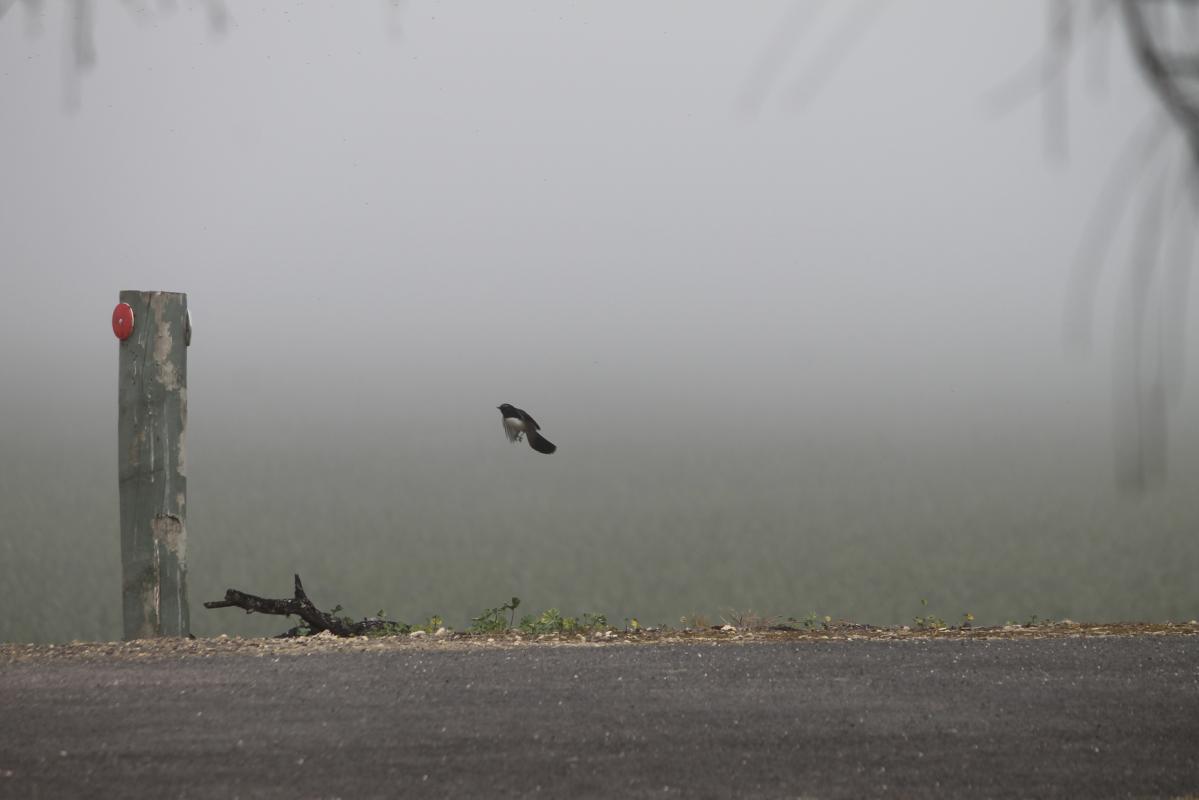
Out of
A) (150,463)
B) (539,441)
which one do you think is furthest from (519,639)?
(150,463)

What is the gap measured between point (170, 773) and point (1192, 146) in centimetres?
415

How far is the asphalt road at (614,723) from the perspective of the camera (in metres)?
4.71

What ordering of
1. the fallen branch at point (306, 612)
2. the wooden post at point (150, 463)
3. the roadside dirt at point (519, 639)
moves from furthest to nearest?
the fallen branch at point (306, 612)
the wooden post at point (150, 463)
the roadside dirt at point (519, 639)

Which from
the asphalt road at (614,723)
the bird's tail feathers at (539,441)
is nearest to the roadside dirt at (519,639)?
the asphalt road at (614,723)

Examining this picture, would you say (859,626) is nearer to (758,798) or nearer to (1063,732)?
(1063,732)

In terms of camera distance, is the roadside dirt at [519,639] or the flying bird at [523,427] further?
the flying bird at [523,427]

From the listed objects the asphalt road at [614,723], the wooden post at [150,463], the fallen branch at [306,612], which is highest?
the wooden post at [150,463]

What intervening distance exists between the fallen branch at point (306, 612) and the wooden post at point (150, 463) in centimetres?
53

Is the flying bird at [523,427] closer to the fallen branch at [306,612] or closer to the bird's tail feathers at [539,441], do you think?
the bird's tail feathers at [539,441]

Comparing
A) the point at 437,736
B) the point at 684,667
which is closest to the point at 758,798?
the point at 437,736

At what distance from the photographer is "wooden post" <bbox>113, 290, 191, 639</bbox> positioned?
7.62 metres

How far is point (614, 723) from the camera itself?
5.36m

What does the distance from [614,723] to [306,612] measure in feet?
11.4

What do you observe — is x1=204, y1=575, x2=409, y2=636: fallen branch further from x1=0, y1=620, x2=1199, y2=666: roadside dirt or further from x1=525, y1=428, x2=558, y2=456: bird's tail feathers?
x1=525, y1=428, x2=558, y2=456: bird's tail feathers
